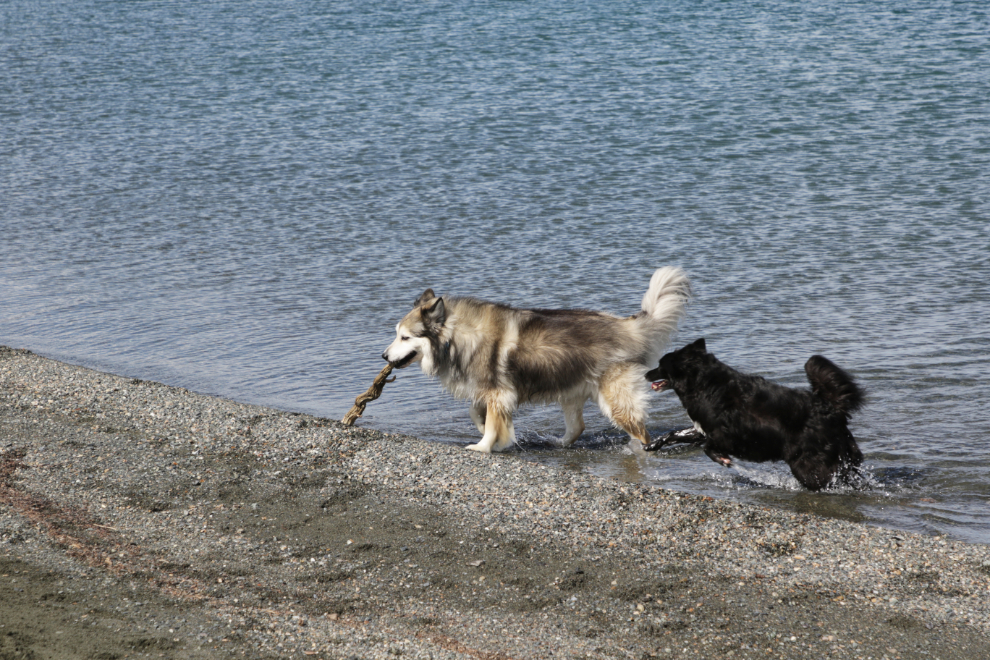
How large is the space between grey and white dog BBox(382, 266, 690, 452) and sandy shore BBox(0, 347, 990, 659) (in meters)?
0.72

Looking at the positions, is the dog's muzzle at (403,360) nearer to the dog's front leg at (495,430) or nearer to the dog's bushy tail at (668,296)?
the dog's front leg at (495,430)

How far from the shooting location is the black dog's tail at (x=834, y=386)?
6492mm

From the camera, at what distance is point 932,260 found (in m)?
12.0

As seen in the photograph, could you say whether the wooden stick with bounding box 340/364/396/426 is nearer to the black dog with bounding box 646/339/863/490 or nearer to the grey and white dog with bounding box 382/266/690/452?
the grey and white dog with bounding box 382/266/690/452

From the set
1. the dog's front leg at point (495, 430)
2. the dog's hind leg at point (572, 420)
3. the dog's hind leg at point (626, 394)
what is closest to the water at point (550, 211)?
the dog's hind leg at point (572, 420)

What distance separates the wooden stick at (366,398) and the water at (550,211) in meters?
0.34

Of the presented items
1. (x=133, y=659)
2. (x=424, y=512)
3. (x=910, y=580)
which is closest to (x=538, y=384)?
(x=424, y=512)

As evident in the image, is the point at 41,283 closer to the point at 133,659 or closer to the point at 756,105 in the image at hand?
the point at 133,659

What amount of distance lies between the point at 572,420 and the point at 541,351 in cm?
78

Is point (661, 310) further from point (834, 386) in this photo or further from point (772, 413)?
point (834, 386)

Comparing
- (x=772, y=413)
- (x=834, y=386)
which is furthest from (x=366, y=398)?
(x=834, y=386)

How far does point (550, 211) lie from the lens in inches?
605

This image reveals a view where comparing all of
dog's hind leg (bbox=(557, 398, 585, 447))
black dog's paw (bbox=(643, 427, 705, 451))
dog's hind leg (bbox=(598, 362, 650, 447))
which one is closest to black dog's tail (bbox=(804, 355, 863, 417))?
black dog's paw (bbox=(643, 427, 705, 451))

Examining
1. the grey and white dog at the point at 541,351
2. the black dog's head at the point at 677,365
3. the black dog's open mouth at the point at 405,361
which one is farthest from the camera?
the black dog's open mouth at the point at 405,361
